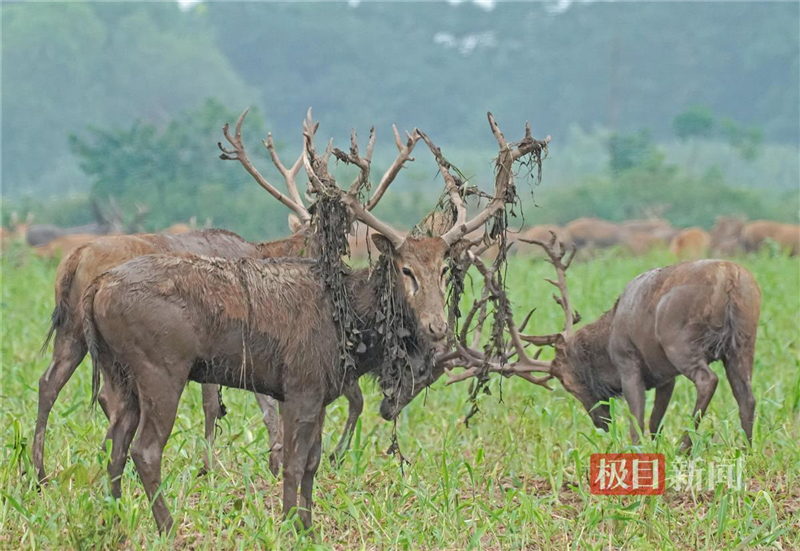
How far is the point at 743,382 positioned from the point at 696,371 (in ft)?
1.09

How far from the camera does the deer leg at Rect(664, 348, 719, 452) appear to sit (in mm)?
8211

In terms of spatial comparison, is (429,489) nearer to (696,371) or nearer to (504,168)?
(504,168)

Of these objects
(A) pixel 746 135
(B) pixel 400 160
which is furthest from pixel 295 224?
(A) pixel 746 135

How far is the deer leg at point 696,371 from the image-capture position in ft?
26.9

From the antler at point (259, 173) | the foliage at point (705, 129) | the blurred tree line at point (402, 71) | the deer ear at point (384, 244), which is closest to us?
the deer ear at point (384, 244)

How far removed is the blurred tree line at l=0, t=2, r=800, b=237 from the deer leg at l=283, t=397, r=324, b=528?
136ft

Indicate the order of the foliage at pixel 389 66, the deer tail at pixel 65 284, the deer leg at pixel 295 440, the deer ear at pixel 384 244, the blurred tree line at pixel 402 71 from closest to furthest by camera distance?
the deer leg at pixel 295 440 → the deer ear at pixel 384 244 → the deer tail at pixel 65 284 → the blurred tree line at pixel 402 71 → the foliage at pixel 389 66

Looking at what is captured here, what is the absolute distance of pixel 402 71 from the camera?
8262 centimetres

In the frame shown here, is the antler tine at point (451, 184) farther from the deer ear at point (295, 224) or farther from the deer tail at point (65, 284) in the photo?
the deer tail at point (65, 284)

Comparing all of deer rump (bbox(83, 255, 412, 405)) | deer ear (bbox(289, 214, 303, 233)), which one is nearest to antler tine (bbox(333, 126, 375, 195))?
deer rump (bbox(83, 255, 412, 405))

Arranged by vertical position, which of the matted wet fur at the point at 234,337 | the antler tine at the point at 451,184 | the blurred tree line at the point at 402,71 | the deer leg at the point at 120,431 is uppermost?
the blurred tree line at the point at 402,71

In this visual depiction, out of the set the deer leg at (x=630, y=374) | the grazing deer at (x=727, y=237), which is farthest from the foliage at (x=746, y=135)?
the deer leg at (x=630, y=374)

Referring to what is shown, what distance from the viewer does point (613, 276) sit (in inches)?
747

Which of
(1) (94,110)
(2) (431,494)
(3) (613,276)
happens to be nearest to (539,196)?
(3) (613,276)
